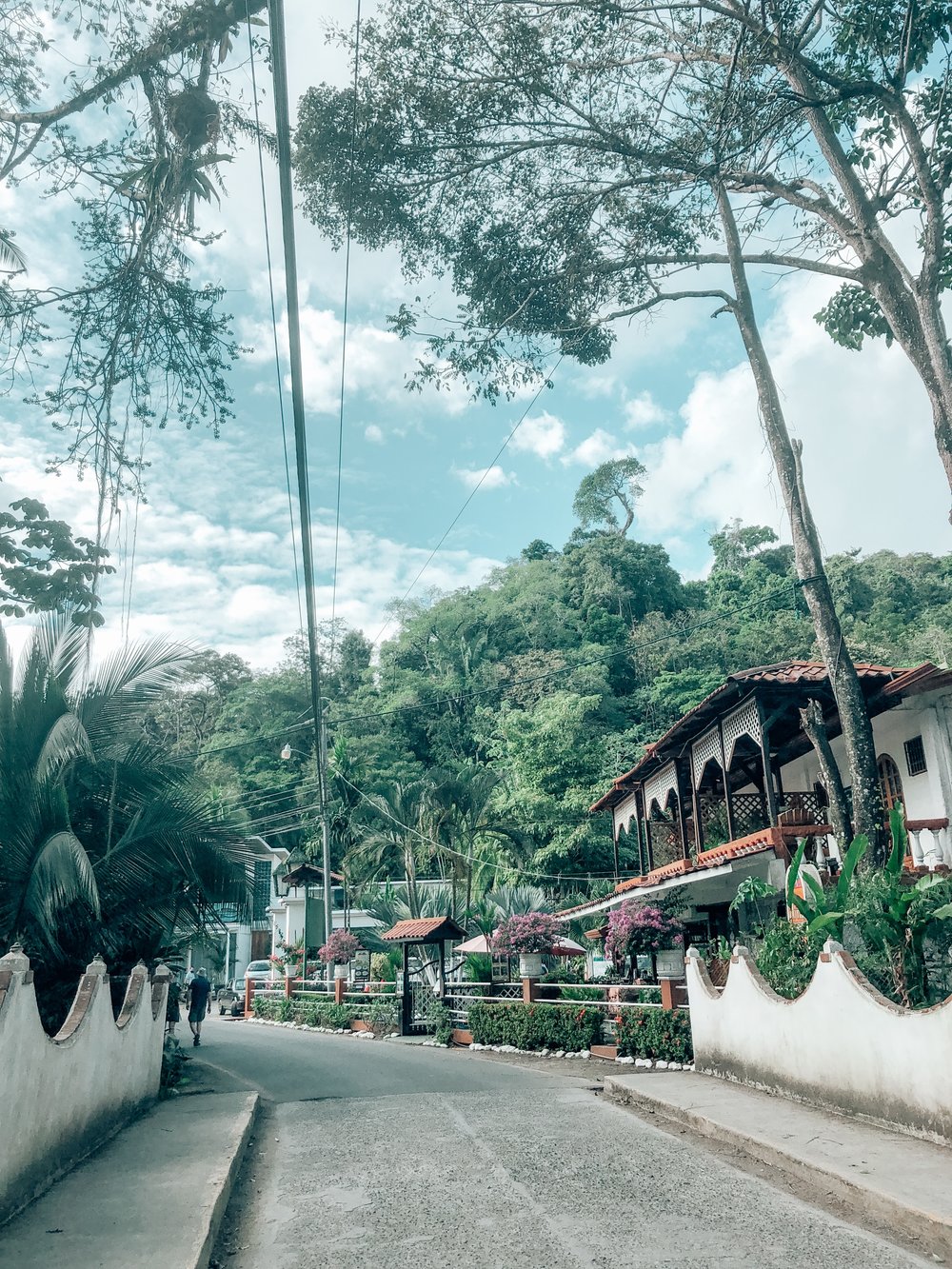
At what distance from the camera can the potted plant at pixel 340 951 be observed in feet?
88.5

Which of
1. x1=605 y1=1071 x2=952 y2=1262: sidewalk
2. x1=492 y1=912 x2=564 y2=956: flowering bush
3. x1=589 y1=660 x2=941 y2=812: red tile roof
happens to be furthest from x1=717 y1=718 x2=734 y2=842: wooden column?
x1=605 y1=1071 x2=952 y2=1262: sidewalk

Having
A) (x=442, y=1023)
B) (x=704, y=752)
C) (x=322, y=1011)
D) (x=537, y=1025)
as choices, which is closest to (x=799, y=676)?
(x=704, y=752)

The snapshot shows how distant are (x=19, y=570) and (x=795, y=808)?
12.8m

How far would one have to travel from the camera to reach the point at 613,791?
938 inches

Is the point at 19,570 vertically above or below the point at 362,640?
below

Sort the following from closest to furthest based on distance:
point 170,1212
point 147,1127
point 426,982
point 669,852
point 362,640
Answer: point 170,1212
point 147,1127
point 426,982
point 669,852
point 362,640

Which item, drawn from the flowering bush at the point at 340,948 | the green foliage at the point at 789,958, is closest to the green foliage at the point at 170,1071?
the green foliage at the point at 789,958

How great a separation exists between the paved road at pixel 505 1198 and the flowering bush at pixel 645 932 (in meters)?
4.46

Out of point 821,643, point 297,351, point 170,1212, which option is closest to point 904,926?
point 821,643

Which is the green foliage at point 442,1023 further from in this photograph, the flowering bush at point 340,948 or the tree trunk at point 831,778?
the tree trunk at point 831,778

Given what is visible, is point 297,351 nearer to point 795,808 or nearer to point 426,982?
point 795,808

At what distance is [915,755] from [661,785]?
277 inches

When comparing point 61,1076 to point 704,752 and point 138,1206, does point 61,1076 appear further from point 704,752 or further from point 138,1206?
point 704,752

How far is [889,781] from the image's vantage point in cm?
1614
